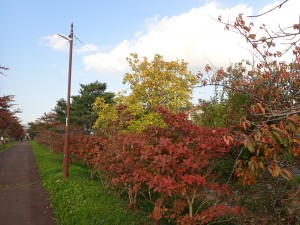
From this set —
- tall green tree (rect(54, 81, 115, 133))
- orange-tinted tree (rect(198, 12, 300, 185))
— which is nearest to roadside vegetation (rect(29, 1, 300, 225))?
orange-tinted tree (rect(198, 12, 300, 185))

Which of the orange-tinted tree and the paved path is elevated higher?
the orange-tinted tree

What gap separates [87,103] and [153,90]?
19061 mm

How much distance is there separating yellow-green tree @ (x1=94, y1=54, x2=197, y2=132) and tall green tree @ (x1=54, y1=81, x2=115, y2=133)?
50.5 ft

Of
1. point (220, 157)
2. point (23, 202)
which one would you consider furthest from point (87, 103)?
point (220, 157)

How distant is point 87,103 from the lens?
33438mm

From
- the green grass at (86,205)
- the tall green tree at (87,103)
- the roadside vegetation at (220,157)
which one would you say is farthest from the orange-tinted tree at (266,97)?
the tall green tree at (87,103)

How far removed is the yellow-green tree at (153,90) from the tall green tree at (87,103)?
50.5ft

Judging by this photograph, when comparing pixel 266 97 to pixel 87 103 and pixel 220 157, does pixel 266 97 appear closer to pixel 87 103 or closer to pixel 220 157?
pixel 220 157

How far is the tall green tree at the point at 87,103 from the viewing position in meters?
31.9

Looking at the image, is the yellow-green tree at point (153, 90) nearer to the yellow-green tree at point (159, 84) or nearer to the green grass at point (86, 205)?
the yellow-green tree at point (159, 84)

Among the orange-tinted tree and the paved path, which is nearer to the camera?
the orange-tinted tree

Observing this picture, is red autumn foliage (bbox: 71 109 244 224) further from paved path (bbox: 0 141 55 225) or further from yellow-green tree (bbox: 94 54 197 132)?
yellow-green tree (bbox: 94 54 197 132)

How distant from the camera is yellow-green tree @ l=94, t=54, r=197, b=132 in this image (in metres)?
13.5

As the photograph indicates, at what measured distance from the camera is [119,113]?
41.2 ft
